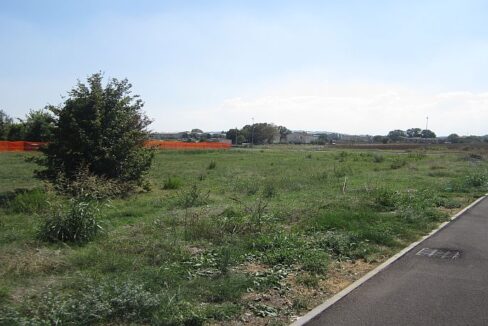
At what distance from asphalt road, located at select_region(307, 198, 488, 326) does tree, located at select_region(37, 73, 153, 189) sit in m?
10.2

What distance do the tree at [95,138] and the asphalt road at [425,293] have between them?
10188 mm

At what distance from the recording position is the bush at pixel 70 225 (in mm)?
7984

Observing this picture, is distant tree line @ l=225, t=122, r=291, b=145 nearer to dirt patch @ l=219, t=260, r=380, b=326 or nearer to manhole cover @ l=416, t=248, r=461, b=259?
manhole cover @ l=416, t=248, r=461, b=259

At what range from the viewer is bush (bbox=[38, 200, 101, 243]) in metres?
7.98

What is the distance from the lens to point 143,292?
5.21m

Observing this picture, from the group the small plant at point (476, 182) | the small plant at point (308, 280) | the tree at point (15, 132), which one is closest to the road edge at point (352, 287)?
the small plant at point (308, 280)

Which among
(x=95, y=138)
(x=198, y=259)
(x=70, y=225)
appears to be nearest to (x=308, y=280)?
(x=198, y=259)

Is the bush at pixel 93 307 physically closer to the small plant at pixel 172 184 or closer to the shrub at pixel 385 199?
the shrub at pixel 385 199

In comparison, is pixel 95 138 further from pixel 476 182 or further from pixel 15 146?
pixel 15 146

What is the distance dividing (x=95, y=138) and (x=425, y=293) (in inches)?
492

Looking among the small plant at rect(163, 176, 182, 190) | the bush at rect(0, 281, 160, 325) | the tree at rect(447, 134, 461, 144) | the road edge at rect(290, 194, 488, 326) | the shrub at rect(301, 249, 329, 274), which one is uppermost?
the tree at rect(447, 134, 461, 144)

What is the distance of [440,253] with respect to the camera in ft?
28.2

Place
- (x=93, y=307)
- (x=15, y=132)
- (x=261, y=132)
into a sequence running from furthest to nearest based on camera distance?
(x=261, y=132) < (x=15, y=132) < (x=93, y=307)

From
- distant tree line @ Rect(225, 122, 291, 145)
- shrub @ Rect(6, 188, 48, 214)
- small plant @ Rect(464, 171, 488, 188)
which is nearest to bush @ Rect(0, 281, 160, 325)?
shrub @ Rect(6, 188, 48, 214)
